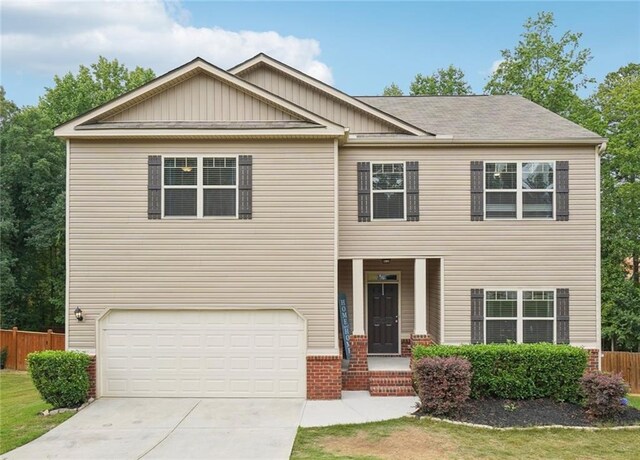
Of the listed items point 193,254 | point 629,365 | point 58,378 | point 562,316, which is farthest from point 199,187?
point 629,365

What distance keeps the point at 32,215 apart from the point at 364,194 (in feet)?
53.1

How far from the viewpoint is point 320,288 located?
9758mm

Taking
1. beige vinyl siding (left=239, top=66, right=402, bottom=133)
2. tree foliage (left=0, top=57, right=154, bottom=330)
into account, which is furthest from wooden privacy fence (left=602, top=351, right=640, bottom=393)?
tree foliage (left=0, top=57, right=154, bottom=330)

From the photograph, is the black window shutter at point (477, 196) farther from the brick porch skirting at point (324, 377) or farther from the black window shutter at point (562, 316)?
the brick porch skirting at point (324, 377)

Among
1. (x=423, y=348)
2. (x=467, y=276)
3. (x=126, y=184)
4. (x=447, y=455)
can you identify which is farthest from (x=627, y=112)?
(x=126, y=184)

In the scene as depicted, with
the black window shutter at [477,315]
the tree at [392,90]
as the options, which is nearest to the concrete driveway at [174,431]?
the black window shutter at [477,315]

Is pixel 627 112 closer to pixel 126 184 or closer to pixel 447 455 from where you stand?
pixel 447 455

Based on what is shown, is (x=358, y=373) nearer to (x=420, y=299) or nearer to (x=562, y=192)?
(x=420, y=299)

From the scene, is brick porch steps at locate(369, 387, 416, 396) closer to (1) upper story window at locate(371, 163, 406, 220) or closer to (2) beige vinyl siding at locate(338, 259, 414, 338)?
(2) beige vinyl siding at locate(338, 259, 414, 338)

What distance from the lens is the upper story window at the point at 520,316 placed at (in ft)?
34.5

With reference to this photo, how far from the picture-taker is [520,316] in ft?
34.7

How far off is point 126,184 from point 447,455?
799 centimetres

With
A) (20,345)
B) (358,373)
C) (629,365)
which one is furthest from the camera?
(20,345)

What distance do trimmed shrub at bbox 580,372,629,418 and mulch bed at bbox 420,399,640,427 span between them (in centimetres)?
14
